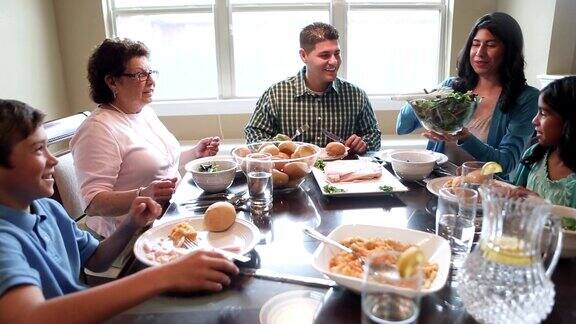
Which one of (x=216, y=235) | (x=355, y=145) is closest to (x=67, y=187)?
(x=216, y=235)

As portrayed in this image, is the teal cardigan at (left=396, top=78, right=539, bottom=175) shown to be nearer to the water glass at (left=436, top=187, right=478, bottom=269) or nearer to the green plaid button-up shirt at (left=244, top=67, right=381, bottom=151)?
the green plaid button-up shirt at (left=244, top=67, right=381, bottom=151)

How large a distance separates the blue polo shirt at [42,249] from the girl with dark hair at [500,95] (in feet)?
4.91

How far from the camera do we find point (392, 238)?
101 centimetres

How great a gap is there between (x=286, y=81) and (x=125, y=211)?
1.24 m

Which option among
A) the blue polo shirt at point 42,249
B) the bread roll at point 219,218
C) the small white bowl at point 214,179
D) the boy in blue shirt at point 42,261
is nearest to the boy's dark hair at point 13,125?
the boy in blue shirt at point 42,261

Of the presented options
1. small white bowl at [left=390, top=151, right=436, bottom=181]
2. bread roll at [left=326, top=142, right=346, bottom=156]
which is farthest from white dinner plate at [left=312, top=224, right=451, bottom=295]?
bread roll at [left=326, top=142, right=346, bottom=156]

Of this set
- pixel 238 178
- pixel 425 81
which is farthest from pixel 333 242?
pixel 425 81

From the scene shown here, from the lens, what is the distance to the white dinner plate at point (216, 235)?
104 cm

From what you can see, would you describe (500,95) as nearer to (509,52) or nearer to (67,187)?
(509,52)

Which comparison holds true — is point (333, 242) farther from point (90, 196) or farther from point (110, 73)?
point (110, 73)

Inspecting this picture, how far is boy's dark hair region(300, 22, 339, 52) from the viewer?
226cm

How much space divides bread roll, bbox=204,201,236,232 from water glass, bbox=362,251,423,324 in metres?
0.53

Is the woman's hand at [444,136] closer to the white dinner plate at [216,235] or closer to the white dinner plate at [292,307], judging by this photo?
the white dinner plate at [216,235]

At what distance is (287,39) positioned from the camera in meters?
3.58
